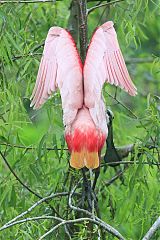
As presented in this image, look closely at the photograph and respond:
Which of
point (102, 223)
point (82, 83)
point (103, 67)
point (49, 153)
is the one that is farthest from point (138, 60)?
point (102, 223)

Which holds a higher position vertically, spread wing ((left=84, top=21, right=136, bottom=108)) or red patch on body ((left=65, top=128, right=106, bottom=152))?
spread wing ((left=84, top=21, right=136, bottom=108))

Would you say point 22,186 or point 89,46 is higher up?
point 89,46

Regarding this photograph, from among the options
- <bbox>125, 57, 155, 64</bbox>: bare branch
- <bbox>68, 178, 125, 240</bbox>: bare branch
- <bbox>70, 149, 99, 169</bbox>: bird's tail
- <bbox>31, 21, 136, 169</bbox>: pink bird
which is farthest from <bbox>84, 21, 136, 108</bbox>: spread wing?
<bbox>125, 57, 155, 64</bbox>: bare branch

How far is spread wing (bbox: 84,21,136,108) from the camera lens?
3.06m

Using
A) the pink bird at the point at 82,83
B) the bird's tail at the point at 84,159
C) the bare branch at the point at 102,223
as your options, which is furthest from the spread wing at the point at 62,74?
the bare branch at the point at 102,223

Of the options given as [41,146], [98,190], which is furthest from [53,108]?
[98,190]

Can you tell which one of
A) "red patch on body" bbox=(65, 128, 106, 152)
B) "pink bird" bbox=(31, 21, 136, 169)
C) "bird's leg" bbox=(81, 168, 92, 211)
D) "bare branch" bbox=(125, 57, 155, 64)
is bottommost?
"bare branch" bbox=(125, 57, 155, 64)

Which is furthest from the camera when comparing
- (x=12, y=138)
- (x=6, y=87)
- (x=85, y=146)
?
(x=12, y=138)

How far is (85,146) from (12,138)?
0.72m

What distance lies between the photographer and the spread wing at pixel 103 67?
306cm

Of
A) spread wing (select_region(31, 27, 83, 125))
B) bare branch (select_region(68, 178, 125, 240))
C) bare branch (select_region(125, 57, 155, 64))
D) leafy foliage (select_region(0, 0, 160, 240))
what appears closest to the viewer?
bare branch (select_region(68, 178, 125, 240))

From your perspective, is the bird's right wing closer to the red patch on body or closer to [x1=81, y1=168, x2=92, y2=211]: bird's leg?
the red patch on body

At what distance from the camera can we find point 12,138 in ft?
12.1

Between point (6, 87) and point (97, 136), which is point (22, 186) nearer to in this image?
point (6, 87)
